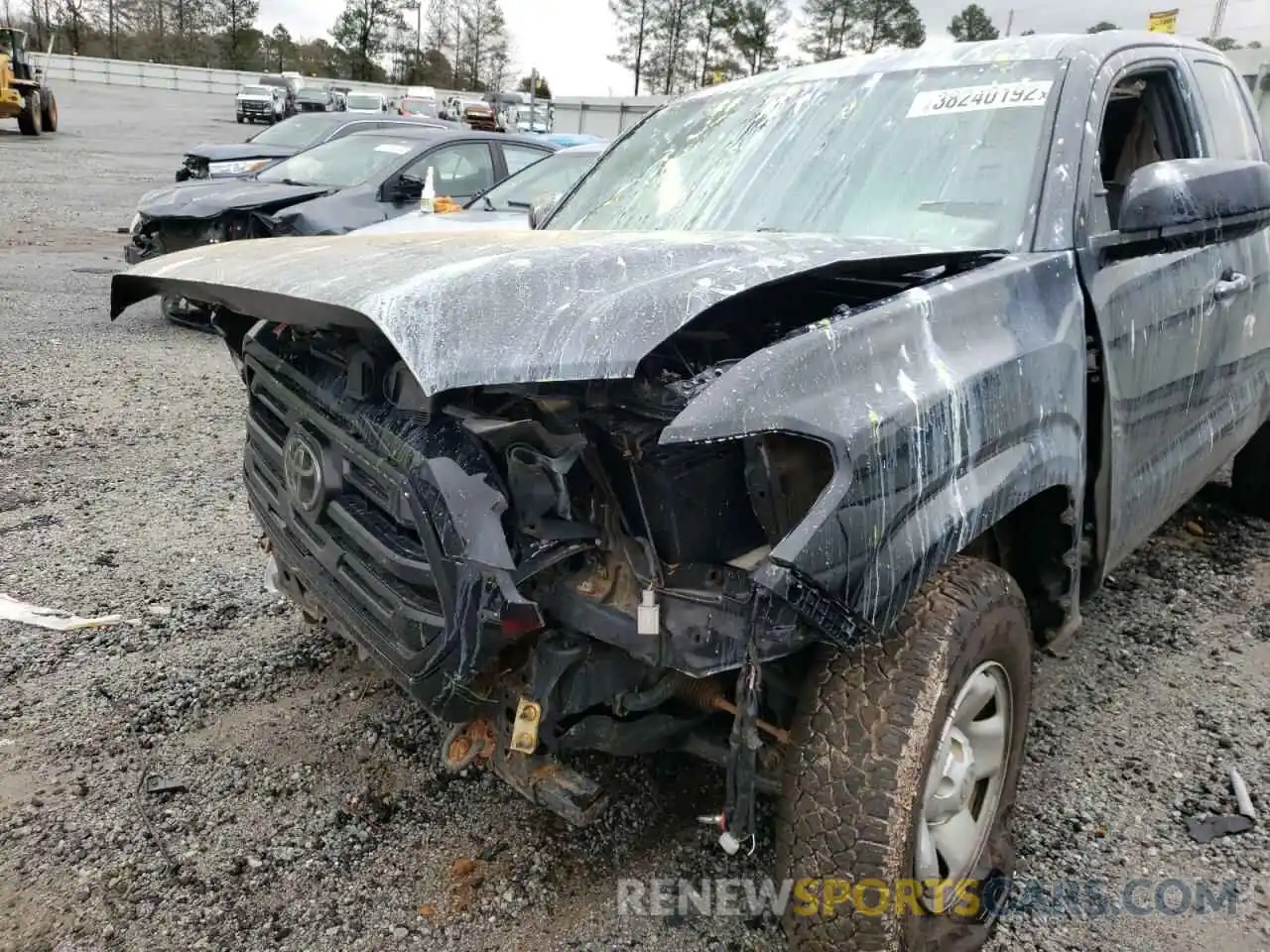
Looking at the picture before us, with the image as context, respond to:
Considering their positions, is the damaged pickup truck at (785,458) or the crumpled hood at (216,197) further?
the crumpled hood at (216,197)

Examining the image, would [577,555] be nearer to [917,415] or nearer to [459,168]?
[917,415]

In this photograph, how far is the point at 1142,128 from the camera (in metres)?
3.27

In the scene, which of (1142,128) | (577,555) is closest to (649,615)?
(577,555)

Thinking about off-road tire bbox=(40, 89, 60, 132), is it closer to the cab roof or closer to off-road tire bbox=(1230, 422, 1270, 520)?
the cab roof

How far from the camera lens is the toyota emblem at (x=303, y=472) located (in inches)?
86.7

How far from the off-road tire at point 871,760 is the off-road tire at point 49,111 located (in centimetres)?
2905

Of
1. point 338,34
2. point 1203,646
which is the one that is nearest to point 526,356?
point 1203,646

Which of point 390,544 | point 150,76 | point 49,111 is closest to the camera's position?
point 390,544

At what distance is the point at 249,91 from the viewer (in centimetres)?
3578

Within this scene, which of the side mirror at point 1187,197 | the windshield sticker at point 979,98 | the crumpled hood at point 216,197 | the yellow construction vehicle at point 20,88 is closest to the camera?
the side mirror at point 1187,197

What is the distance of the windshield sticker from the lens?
263 cm

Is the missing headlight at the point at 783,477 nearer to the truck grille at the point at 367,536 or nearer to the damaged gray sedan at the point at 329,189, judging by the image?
the truck grille at the point at 367,536

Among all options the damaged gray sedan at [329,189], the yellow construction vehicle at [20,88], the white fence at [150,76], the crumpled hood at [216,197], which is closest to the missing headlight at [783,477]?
the damaged gray sedan at [329,189]

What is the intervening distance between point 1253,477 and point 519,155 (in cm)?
690
